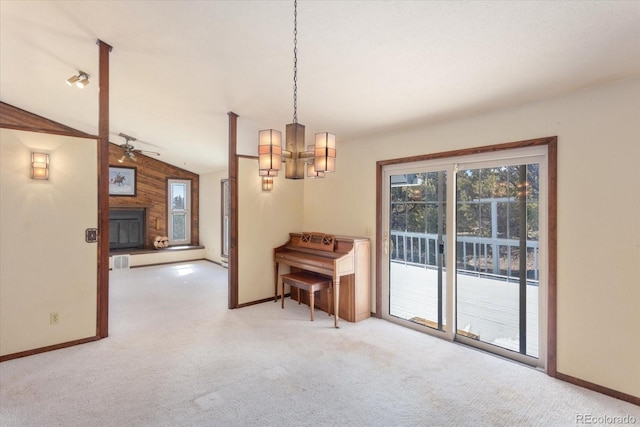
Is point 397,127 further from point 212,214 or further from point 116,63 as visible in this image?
point 212,214

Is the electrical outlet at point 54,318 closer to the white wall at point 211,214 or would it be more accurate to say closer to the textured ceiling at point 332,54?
the textured ceiling at point 332,54

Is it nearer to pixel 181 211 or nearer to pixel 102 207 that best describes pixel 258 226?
pixel 102 207

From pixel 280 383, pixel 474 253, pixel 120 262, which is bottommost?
pixel 280 383

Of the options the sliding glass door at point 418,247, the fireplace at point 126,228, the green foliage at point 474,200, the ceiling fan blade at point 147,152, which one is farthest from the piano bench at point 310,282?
the fireplace at point 126,228

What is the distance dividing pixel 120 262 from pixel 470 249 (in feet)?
24.2

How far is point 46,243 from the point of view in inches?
125

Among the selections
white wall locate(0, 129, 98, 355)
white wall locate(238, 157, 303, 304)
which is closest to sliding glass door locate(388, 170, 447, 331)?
white wall locate(238, 157, 303, 304)

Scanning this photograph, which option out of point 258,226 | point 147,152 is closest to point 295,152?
point 258,226

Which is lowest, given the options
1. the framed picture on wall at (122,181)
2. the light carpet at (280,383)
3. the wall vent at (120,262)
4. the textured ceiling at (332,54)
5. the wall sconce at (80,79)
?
the light carpet at (280,383)

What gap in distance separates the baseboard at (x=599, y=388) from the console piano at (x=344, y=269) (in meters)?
2.11

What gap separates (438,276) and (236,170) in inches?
122

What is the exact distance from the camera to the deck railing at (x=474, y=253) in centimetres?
312

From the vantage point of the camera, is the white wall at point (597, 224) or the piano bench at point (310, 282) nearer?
the white wall at point (597, 224)

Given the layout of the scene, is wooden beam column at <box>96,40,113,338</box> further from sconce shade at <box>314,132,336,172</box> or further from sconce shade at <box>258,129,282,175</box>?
sconce shade at <box>314,132,336,172</box>
